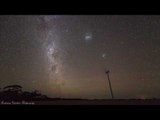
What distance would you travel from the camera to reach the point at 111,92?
4.55 meters
